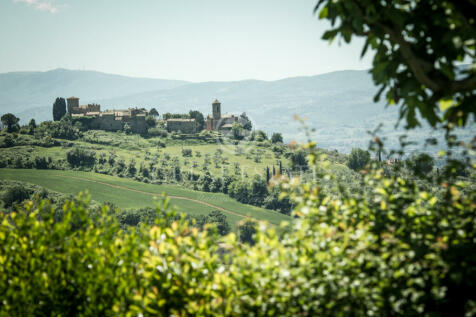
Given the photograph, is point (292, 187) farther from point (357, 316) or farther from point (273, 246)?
point (357, 316)

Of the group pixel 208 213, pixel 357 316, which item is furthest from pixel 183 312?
pixel 208 213

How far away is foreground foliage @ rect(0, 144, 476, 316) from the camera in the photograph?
10.7ft

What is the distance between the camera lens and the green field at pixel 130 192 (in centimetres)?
8388

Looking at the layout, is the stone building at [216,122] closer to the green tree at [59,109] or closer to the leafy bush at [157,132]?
the leafy bush at [157,132]

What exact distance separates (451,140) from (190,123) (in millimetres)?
128365

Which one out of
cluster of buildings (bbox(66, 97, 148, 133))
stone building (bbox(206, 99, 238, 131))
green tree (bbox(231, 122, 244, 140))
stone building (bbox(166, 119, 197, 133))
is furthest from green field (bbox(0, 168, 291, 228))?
stone building (bbox(206, 99, 238, 131))

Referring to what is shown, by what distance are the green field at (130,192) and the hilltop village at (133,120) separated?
3115 centimetres

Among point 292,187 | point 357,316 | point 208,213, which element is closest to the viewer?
point 357,316

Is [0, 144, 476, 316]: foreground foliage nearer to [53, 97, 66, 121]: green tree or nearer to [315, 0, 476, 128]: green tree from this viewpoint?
[315, 0, 476, 128]: green tree

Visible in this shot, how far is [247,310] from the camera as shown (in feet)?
11.5

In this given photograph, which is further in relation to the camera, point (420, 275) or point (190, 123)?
point (190, 123)

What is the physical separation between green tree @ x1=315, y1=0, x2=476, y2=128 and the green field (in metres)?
77.1

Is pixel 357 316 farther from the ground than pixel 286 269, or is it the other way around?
pixel 286 269

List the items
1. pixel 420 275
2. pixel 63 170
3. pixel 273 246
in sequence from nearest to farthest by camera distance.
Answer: pixel 420 275
pixel 273 246
pixel 63 170
